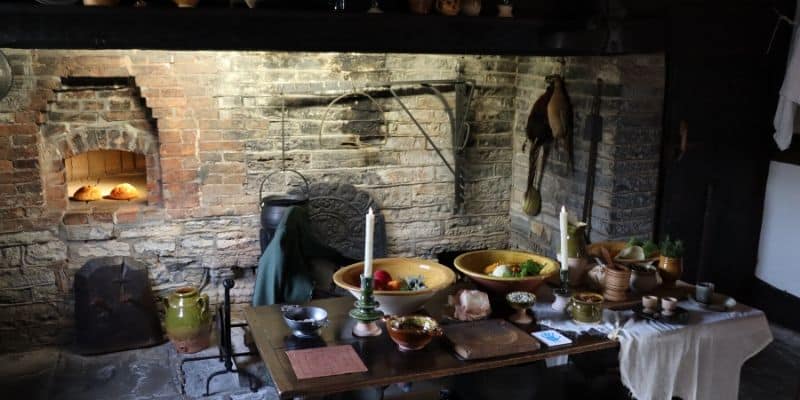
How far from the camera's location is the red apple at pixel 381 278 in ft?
9.04

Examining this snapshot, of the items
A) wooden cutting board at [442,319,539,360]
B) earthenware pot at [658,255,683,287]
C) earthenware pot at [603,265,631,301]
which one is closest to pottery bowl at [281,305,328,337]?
wooden cutting board at [442,319,539,360]

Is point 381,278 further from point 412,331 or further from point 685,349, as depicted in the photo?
point 685,349

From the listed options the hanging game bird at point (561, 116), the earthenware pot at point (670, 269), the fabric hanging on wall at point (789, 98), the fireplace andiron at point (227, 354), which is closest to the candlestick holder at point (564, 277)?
the earthenware pot at point (670, 269)

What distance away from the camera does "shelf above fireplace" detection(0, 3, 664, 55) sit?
3.22 meters

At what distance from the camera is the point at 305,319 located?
105 inches

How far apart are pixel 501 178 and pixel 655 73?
1.53m

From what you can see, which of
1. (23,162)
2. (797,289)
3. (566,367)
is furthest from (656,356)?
(23,162)

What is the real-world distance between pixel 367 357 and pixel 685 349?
50.4 inches

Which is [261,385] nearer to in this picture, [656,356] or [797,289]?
[656,356]

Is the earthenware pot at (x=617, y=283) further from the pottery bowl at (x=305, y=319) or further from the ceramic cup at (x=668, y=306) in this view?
the pottery bowl at (x=305, y=319)

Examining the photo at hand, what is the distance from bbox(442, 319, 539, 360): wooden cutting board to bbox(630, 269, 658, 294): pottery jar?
69 cm

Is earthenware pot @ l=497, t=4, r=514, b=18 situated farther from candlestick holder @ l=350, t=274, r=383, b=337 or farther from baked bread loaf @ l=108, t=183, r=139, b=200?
baked bread loaf @ l=108, t=183, r=139, b=200

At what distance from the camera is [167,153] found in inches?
181

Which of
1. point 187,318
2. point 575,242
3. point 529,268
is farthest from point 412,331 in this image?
point 187,318
